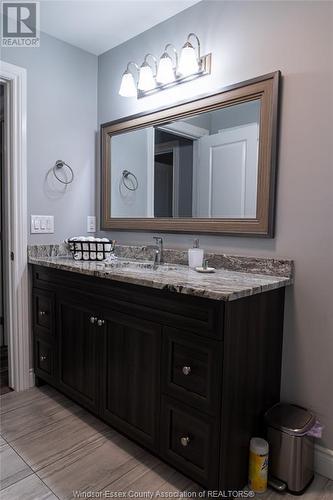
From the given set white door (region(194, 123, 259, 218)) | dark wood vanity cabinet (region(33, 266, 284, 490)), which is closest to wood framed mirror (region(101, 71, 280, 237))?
white door (region(194, 123, 259, 218))

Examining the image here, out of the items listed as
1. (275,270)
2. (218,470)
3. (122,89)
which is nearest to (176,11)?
(122,89)

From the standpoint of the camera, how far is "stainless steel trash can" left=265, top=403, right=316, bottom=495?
138cm

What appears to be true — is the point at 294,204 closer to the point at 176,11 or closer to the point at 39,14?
the point at 176,11

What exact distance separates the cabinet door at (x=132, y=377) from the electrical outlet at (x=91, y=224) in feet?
3.45

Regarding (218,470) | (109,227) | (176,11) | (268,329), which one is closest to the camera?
(218,470)

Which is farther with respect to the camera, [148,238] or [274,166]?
[148,238]

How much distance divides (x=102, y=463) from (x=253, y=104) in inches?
75.0

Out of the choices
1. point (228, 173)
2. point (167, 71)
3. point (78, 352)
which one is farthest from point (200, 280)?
point (167, 71)

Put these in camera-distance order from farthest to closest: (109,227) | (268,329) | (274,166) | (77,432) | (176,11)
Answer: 1. (109,227)
2. (176,11)
3. (77,432)
4. (274,166)
5. (268,329)

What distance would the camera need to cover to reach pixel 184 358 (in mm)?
1350

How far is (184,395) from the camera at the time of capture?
1357 millimetres

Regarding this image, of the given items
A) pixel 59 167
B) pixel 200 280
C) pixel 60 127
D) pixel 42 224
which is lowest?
pixel 200 280

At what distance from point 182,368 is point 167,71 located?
5.46 feet

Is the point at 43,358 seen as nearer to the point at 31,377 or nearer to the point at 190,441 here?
the point at 31,377
